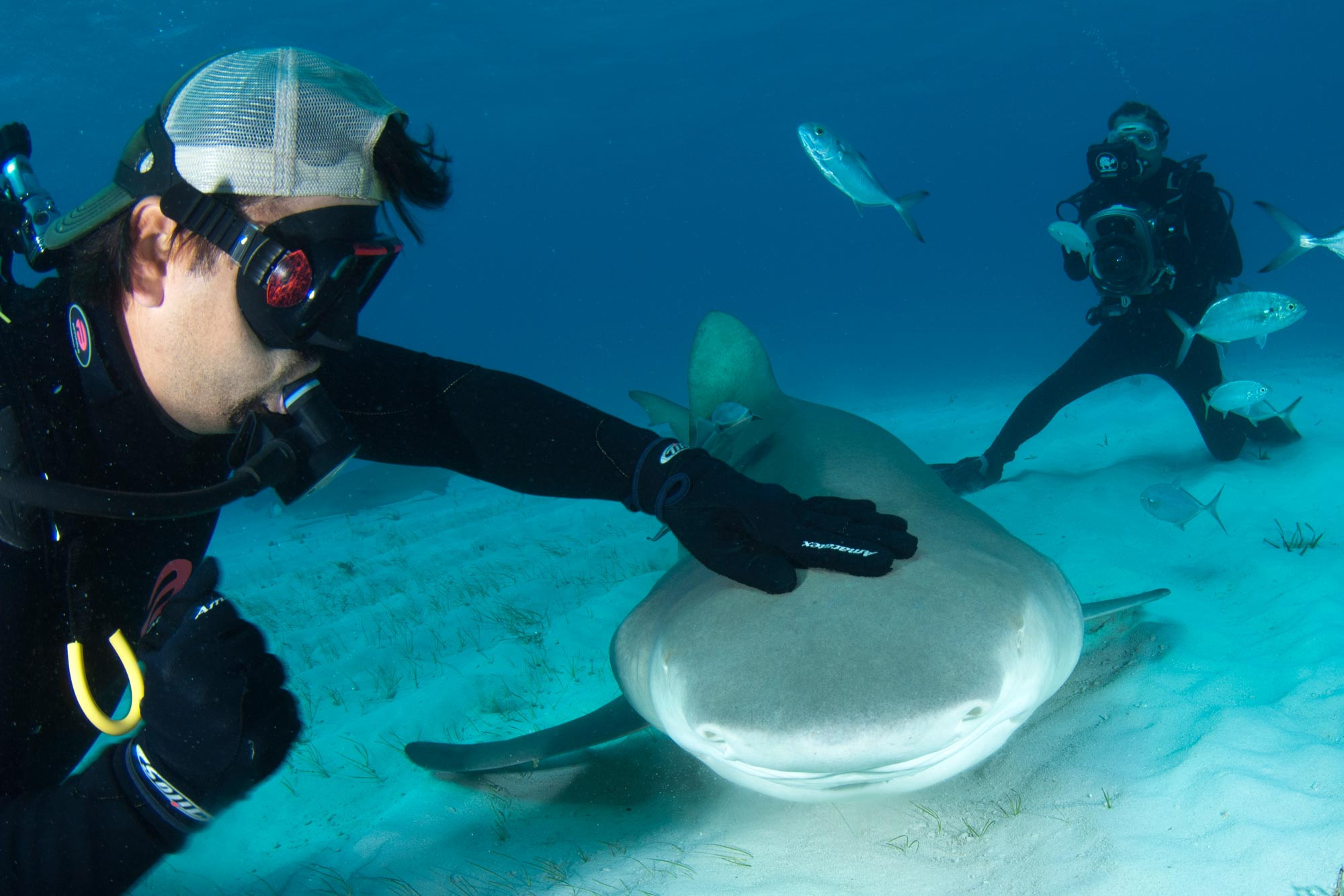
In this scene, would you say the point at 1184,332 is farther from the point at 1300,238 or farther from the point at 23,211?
the point at 23,211

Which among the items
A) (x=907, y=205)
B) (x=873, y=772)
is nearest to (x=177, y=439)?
(x=873, y=772)

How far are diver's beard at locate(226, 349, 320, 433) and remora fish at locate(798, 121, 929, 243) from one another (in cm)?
520

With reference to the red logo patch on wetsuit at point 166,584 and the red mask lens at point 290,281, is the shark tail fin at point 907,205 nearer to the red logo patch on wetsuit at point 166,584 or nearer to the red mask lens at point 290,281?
the red mask lens at point 290,281

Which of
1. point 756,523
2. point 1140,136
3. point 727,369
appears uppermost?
point 1140,136

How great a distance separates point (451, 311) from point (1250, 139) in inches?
5744

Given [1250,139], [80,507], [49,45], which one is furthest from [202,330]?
[1250,139]

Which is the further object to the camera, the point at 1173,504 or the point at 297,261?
the point at 1173,504

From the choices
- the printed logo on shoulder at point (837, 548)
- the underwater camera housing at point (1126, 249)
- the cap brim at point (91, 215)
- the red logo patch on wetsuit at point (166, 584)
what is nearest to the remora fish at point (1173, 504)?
the underwater camera housing at point (1126, 249)

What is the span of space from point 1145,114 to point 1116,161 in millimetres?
660

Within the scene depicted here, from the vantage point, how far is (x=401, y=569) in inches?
323

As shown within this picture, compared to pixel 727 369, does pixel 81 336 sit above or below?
above

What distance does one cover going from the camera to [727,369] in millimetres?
4523

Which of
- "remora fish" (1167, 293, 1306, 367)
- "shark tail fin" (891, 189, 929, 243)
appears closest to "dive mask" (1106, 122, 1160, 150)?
"remora fish" (1167, 293, 1306, 367)

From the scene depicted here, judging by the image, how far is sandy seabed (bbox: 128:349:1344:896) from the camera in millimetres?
2088
